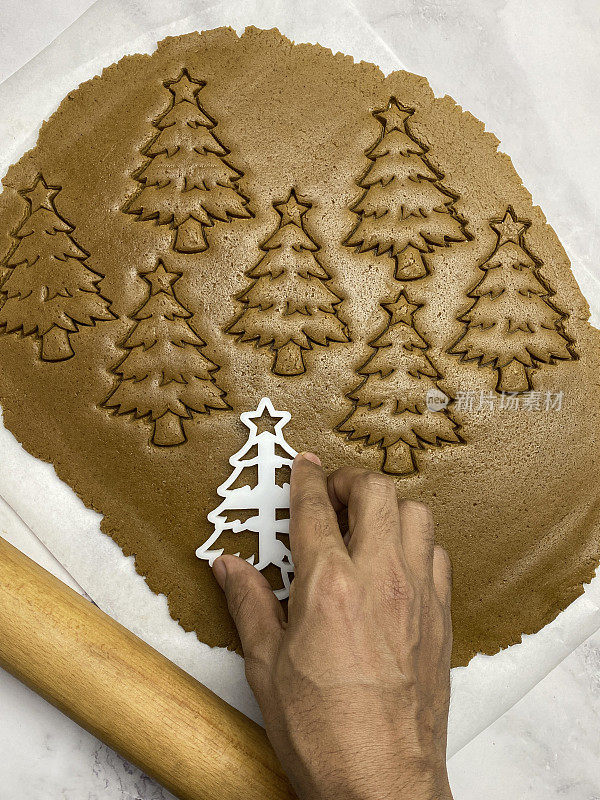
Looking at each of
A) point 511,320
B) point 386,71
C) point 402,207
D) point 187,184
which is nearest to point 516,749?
point 511,320

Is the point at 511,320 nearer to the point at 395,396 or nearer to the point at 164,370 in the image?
the point at 395,396

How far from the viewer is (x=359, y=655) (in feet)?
3.69

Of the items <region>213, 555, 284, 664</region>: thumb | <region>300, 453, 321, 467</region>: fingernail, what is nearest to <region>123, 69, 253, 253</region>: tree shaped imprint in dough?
<region>300, 453, 321, 467</region>: fingernail

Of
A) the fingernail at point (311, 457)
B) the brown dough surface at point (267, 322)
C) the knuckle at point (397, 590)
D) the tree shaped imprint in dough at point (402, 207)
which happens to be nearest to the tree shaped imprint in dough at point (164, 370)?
the brown dough surface at point (267, 322)

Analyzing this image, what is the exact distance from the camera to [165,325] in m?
1.52

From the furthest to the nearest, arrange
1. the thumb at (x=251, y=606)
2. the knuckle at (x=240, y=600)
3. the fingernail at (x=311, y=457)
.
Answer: the fingernail at (x=311, y=457) < the knuckle at (x=240, y=600) < the thumb at (x=251, y=606)

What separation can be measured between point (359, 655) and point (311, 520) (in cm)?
26

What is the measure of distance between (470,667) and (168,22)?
187cm

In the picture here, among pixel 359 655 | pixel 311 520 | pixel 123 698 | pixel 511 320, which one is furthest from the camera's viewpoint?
pixel 511 320

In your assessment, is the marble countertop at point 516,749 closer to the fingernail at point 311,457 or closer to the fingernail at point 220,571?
the fingernail at point 220,571

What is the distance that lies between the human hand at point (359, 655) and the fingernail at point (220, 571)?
176mm

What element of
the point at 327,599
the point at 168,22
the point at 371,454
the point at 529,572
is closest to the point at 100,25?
the point at 168,22

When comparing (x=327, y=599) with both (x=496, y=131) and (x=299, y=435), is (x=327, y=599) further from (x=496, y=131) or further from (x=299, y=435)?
(x=496, y=131)

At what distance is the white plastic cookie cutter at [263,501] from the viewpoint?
4.96ft
